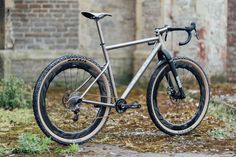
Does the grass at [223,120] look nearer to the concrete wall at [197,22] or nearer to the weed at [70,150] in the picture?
the weed at [70,150]

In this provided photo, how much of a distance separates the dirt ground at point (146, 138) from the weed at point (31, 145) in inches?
5.6

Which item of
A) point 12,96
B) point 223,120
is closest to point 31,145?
point 223,120

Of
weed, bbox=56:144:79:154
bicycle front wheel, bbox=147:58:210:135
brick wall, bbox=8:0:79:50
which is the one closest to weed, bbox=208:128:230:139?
bicycle front wheel, bbox=147:58:210:135

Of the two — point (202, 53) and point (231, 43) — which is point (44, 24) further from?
point (231, 43)

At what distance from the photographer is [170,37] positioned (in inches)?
430

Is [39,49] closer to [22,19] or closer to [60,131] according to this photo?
[22,19]

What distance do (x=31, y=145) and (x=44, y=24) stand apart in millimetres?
6231

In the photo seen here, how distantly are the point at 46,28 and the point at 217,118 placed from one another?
492 centimetres

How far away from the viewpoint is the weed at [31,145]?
5074mm

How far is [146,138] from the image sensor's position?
232 inches

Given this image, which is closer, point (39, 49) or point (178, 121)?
point (178, 121)

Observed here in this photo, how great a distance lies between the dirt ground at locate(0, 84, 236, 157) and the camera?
5.24 metres

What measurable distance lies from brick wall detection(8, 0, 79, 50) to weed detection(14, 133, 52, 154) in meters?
6.02

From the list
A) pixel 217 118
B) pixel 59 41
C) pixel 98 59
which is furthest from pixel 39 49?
pixel 217 118
